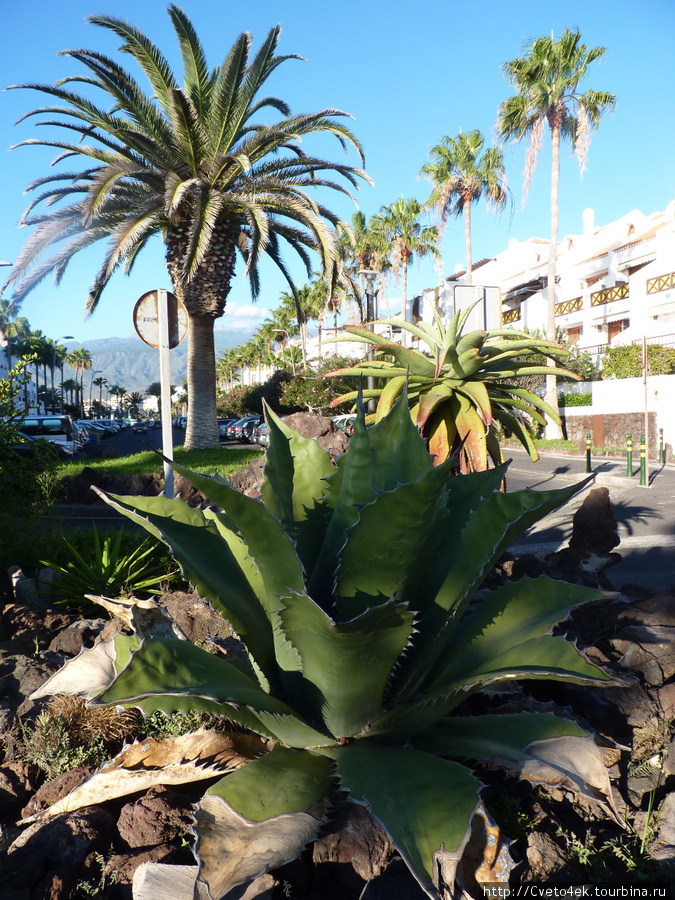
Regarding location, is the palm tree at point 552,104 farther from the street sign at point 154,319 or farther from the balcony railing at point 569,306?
the street sign at point 154,319

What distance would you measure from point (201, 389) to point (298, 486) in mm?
14720

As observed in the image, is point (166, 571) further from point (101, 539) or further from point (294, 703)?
point (294, 703)

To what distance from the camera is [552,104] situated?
90.3ft

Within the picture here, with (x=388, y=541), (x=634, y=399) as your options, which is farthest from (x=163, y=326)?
(x=634, y=399)

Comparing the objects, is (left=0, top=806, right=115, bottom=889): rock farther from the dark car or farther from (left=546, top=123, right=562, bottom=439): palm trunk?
the dark car

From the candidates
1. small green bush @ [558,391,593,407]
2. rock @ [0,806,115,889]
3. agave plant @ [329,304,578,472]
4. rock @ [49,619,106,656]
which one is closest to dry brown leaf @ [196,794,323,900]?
rock @ [0,806,115,889]

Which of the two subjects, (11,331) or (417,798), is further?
(11,331)

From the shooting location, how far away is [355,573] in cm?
167

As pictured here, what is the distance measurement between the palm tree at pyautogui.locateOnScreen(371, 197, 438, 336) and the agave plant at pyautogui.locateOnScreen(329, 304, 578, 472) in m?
42.4

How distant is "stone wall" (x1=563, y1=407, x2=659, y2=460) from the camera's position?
25.7 metres

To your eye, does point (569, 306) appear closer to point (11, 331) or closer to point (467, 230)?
point (467, 230)

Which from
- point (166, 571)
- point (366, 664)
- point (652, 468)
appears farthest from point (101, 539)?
point (652, 468)

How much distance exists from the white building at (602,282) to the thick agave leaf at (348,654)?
34.8 metres

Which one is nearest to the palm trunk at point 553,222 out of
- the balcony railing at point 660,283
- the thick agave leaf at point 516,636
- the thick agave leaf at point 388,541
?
the balcony railing at point 660,283
